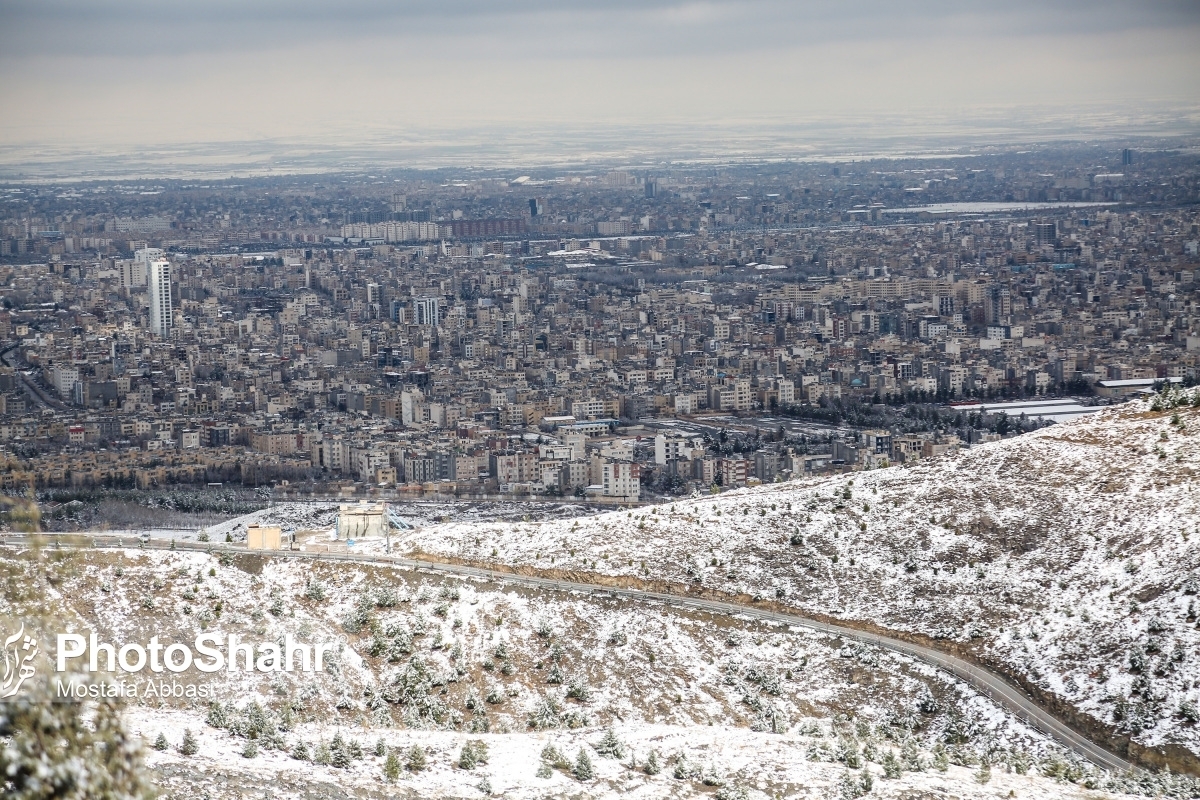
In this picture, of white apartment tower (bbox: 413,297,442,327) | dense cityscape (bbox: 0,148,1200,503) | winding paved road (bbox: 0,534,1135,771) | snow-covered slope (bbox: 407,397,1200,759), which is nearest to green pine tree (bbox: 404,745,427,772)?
winding paved road (bbox: 0,534,1135,771)

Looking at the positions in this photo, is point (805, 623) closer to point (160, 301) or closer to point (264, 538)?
point (264, 538)

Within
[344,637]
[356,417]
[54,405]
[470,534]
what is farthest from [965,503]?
[54,405]

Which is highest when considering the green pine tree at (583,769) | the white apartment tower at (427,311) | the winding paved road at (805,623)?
the green pine tree at (583,769)

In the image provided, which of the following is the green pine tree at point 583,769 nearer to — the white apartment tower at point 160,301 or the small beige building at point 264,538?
the small beige building at point 264,538

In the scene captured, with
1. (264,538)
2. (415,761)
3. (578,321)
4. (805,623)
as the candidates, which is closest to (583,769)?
(415,761)

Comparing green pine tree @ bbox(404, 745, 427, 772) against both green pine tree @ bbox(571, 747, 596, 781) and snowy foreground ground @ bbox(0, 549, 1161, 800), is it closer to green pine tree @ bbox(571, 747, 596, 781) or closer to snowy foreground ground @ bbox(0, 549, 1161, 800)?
snowy foreground ground @ bbox(0, 549, 1161, 800)

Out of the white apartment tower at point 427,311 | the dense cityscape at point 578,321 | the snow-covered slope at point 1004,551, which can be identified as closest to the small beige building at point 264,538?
the snow-covered slope at point 1004,551
